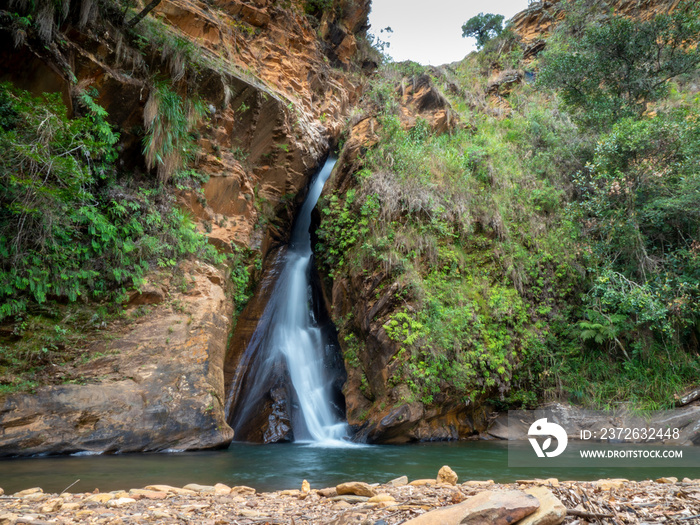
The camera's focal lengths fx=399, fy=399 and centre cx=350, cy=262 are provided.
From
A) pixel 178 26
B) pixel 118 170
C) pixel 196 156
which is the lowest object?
pixel 118 170

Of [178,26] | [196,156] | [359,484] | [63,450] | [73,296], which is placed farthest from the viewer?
[178,26]

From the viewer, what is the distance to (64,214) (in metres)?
6.37

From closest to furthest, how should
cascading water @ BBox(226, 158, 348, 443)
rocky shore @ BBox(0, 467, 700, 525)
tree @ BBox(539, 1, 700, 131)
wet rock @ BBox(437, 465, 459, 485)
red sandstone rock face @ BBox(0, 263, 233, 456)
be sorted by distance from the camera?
rocky shore @ BBox(0, 467, 700, 525) < wet rock @ BBox(437, 465, 459, 485) < red sandstone rock face @ BBox(0, 263, 233, 456) < cascading water @ BBox(226, 158, 348, 443) < tree @ BBox(539, 1, 700, 131)

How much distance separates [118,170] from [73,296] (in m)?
2.85

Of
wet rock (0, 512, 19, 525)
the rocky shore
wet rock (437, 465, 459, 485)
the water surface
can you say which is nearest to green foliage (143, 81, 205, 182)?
the water surface

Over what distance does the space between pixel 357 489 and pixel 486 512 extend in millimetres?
1350

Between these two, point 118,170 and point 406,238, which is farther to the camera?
point 406,238

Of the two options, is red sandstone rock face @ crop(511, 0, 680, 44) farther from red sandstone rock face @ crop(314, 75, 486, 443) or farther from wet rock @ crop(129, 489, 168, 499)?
wet rock @ crop(129, 489, 168, 499)

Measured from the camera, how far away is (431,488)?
3297 mm

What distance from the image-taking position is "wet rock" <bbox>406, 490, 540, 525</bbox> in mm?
2027

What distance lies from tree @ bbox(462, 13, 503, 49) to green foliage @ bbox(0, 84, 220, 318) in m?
22.0

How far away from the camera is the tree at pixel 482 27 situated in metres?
22.6

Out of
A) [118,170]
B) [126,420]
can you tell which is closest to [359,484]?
[126,420]

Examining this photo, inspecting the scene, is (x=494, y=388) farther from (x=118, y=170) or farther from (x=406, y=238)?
(x=118, y=170)
